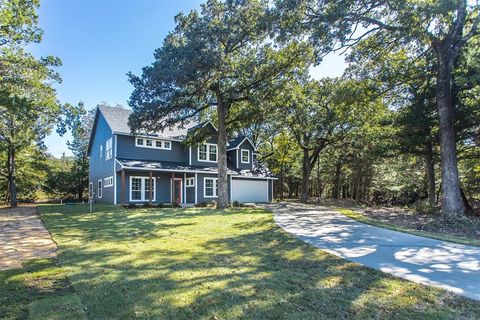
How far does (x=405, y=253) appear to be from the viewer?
6.18 metres

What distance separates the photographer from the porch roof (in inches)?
780

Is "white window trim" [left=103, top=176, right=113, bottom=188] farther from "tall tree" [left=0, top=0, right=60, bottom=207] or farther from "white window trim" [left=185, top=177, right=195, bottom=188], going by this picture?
"tall tree" [left=0, top=0, right=60, bottom=207]

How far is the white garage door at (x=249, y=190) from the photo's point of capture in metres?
24.8

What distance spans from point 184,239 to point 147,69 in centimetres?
1052

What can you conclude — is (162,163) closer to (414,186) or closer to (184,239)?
(184,239)

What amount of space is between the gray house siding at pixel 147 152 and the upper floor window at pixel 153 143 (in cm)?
22

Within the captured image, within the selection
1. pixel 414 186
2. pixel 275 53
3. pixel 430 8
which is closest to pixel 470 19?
pixel 430 8

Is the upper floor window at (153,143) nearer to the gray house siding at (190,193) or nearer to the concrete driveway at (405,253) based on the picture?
the gray house siding at (190,193)

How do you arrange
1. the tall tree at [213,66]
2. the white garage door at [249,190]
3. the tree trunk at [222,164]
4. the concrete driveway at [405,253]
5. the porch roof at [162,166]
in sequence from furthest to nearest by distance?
the white garage door at [249,190]
the porch roof at [162,166]
the tree trunk at [222,164]
the tall tree at [213,66]
the concrete driveway at [405,253]

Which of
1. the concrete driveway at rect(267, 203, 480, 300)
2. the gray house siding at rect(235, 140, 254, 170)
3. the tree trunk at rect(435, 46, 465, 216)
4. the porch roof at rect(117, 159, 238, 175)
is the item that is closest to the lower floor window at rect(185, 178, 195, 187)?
the porch roof at rect(117, 159, 238, 175)

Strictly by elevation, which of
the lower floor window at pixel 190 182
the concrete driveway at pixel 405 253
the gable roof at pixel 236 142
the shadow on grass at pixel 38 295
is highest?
the gable roof at pixel 236 142

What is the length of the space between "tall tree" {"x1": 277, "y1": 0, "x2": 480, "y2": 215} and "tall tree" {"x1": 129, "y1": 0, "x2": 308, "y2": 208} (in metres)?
2.03

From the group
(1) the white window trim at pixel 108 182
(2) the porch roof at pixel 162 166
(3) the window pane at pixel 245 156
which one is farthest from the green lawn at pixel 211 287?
(3) the window pane at pixel 245 156

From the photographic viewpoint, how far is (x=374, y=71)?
14.9m
